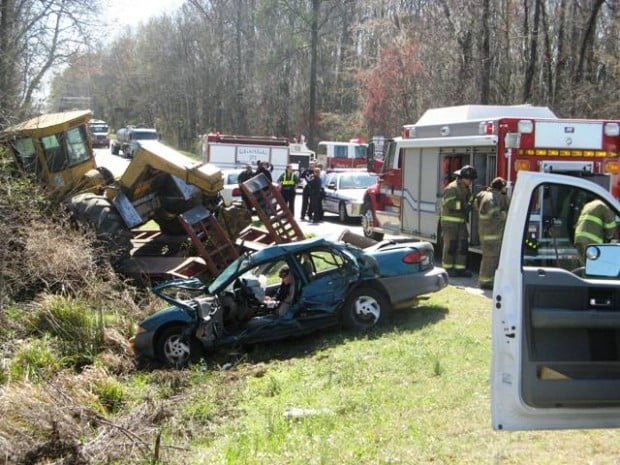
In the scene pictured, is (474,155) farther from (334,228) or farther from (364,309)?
(334,228)

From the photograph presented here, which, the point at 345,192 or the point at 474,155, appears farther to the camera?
the point at 345,192

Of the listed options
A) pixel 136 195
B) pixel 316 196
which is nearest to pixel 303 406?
pixel 136 195

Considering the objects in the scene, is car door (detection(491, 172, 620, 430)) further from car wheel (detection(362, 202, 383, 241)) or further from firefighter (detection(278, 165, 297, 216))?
firefighter (detection(278, 165, 297, 216))

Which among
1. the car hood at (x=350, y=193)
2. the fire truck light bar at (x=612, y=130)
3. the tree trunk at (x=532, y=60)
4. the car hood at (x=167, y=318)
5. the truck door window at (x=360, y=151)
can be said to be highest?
the tree trunk at (x=532, y=60)

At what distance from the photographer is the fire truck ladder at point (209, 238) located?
12.4 metres

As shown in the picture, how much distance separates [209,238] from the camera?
12.7m

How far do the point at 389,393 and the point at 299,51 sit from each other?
44.6m

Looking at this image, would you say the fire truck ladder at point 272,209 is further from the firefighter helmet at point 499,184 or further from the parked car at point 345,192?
the parked car at point 345,192

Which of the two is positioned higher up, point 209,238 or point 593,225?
point 593,225

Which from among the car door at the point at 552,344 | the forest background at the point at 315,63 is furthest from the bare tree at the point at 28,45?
the car door at the point at 552,344

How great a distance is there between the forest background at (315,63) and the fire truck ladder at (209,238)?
11.0 ft

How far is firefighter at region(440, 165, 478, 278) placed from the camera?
11.1m

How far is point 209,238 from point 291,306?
4.40 m

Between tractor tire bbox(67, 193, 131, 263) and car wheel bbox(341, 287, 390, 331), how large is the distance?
471 cm
